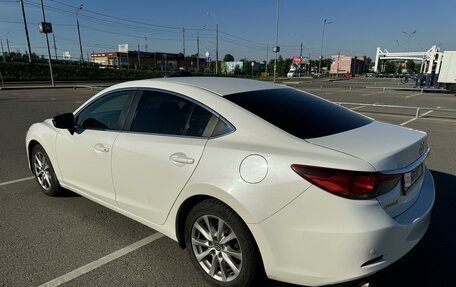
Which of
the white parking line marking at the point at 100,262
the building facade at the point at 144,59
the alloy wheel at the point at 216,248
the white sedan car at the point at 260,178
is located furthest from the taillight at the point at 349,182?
the building facade at the point at 144,59

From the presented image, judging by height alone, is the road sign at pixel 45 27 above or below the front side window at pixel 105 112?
above

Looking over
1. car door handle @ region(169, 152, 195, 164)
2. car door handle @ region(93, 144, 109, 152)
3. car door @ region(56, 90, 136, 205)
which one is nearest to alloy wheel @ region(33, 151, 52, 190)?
car door @ region(56, 90, 136, 205)

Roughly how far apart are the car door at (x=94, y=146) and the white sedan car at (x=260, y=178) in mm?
19

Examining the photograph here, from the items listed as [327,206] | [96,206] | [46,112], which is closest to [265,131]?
[327,206]

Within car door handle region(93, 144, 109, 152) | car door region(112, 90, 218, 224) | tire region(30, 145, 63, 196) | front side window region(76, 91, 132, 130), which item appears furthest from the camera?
tire region(30, 145, 63, 196)

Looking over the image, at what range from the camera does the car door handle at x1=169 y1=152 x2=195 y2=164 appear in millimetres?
2647

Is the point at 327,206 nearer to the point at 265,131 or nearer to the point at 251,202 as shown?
the point at 251,202

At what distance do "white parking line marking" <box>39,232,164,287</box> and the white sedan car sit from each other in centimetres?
33

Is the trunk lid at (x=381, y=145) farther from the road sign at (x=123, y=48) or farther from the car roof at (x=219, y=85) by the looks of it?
the road sign at (x=123, y=48)

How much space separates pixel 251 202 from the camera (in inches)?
89.0

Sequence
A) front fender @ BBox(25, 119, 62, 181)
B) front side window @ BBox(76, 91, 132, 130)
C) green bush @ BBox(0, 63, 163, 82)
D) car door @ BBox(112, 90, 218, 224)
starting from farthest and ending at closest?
green bush @ BBox(0, 63, 163, 82) < front fender @ BBox(25, 119, 62, 181) < front side window @ BBox(76, 91, 132, 130) < car door @ BBox(112, 90, 218, 224)

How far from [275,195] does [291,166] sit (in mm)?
209

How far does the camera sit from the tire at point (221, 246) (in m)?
2.39

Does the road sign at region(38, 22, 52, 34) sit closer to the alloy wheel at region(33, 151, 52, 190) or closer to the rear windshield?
the alloy wheel at region(33, 151, 52, 190)
